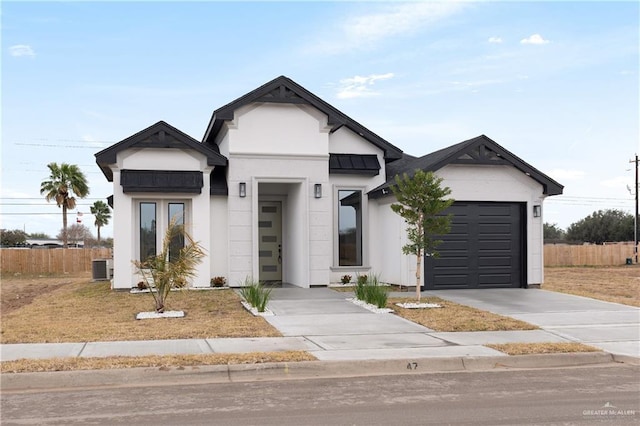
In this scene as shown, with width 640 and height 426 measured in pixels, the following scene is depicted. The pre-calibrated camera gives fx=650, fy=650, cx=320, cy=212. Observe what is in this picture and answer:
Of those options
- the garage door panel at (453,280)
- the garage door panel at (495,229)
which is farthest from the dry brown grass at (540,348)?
the garage door panel at (495,229)

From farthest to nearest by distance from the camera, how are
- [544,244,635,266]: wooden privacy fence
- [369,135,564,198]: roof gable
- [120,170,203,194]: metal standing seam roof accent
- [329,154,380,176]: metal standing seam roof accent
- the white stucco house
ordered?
[544,244,635,266]: wooden privacy fence < [329,154,380,176]: metal standing seam roof accent < the white stucco house < [369,135,564,198]: roof gable < [120,170,203,194]: metal standing seam roof accent

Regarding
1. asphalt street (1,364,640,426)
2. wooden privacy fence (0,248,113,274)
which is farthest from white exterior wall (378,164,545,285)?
wooden privacy fence (0,248,113,274)

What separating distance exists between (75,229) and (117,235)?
3019 inches

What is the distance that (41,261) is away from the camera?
125 feet

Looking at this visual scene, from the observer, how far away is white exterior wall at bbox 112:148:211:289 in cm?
1858

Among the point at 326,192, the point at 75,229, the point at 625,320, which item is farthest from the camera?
the point at 75,229

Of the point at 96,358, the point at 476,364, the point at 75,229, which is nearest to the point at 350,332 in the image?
the point at 476,364

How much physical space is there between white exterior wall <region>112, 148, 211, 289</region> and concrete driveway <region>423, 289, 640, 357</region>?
6.98 meters

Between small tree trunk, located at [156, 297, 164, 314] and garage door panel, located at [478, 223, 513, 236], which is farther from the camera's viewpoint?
garage door panel, located at [478, 223, 513, 236]

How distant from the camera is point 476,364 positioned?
31.2ft

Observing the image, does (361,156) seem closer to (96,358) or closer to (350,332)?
(350,332)

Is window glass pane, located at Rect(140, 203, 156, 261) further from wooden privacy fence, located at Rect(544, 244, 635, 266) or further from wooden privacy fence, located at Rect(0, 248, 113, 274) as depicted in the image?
wooden privacy fence, located at Rect(544, 244, 635, 266)

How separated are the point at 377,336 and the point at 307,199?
28.9 feet

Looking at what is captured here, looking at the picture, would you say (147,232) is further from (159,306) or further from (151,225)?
(159,306)
